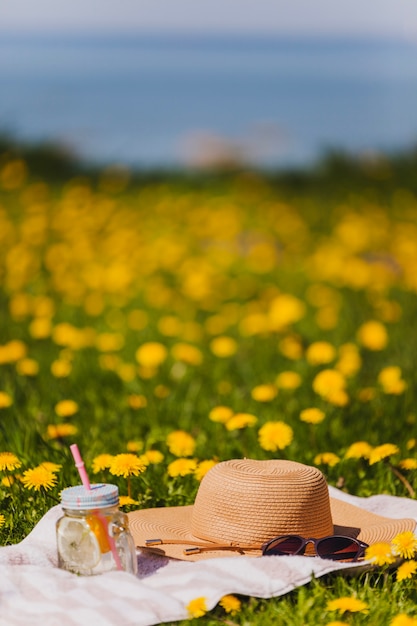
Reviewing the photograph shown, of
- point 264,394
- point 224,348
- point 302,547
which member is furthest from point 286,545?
point 224,348

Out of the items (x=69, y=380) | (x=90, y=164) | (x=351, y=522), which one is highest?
(x=90, y=164)

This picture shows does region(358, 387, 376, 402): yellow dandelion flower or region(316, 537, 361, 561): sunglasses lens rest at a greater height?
region(358, 387, 376, 402): yellow dandelion flower

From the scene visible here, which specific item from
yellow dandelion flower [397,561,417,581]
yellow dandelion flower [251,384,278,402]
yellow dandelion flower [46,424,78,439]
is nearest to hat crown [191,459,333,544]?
yellow dandelion flower [397,561,417,581]

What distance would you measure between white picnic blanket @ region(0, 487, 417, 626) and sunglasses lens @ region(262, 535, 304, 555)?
0.05 m

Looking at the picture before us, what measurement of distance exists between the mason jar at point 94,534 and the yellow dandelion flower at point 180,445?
76 cm

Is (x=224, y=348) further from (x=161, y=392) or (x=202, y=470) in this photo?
(x=202, y=470)

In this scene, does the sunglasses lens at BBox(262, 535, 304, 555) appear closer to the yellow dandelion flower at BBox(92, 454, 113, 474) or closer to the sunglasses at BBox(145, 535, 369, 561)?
the sunglasses at BBox(145, 535, 369, 561)

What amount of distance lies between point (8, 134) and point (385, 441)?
6388 mm

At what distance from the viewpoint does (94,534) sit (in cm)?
202

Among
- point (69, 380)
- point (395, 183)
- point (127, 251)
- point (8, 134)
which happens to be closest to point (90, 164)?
point (8, 134)

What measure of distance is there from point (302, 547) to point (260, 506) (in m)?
0.12

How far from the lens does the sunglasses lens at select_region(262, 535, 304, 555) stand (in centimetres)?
216

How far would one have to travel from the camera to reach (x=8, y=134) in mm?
8867

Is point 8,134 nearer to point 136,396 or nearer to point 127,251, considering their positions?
point 127,251
